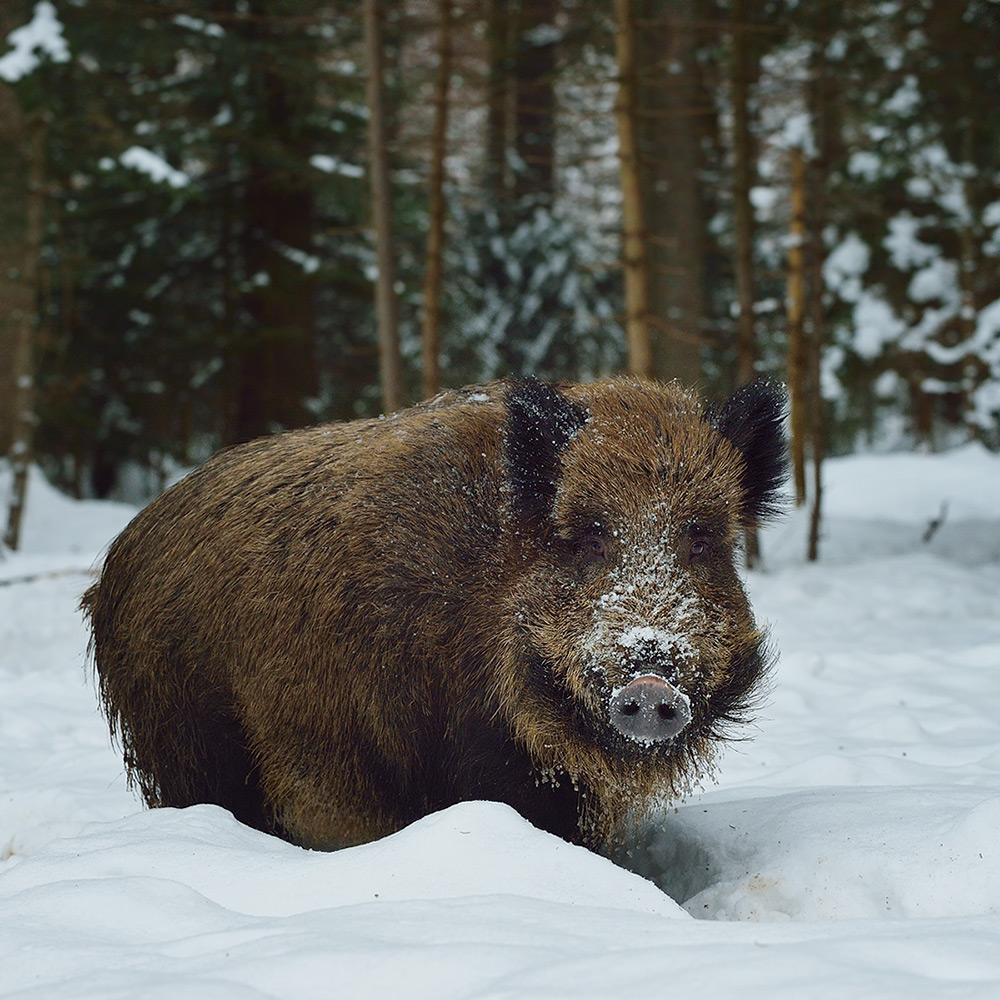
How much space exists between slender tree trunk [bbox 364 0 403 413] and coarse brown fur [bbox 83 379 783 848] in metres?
6.24

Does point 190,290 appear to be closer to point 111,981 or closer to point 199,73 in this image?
point 199,73

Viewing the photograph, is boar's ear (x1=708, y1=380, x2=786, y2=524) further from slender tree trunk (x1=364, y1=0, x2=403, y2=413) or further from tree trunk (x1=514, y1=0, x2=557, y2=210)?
tree trunk (x1=514, y1=0, x2=557, y2=210)

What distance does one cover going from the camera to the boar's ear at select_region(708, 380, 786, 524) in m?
3.44

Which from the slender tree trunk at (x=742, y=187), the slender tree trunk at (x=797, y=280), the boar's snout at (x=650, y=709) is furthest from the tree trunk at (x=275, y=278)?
the boar's snout at (x=650, y=709)

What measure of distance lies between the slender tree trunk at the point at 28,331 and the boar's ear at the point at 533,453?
→ 9.52 meters

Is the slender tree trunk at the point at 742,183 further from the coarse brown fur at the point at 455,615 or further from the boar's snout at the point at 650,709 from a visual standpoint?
the boar's snout at the point at 650,709

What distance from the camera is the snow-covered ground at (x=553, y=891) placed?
1.89 meters

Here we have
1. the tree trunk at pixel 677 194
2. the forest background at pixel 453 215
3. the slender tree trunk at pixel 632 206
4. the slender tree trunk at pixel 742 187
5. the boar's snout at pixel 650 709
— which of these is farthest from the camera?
the tree trunk at pixel 677 194

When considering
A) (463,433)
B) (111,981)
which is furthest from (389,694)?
(111,981)

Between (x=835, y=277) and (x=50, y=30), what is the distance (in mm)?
9045

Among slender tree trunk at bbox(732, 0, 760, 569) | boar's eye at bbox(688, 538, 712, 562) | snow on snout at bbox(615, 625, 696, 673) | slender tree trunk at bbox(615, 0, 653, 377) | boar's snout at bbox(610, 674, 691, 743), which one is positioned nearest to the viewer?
boar's snout at bbox(610, 674, 691, 743)

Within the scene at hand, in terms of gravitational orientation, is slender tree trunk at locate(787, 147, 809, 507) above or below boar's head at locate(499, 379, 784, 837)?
above

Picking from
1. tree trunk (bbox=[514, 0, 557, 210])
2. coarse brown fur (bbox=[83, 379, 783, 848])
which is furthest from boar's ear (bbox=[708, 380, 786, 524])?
tree trunk (bbox=[514, 0, 557, 210])

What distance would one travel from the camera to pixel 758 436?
3494mm
